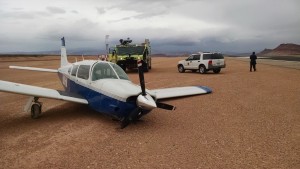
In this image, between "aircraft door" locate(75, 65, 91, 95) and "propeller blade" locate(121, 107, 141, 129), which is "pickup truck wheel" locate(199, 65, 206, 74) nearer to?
"aircraft door" locate(75, 65, 91, 95)

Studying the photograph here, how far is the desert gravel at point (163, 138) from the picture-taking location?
20.9ft

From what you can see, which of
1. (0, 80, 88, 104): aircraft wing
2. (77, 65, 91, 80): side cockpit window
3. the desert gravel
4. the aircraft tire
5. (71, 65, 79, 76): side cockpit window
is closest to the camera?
the desert gravel

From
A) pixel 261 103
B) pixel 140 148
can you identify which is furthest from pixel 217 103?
pixel 140 148

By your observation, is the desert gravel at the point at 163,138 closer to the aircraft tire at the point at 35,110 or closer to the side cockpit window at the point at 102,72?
the aircraft tire at the point at 35,110

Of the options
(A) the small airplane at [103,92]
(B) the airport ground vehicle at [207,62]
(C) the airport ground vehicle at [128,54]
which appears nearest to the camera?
(A) the small airplane at [103,92]

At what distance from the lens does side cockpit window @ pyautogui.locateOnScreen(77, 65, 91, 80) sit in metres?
10.7

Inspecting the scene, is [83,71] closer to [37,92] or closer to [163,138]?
[37,92]

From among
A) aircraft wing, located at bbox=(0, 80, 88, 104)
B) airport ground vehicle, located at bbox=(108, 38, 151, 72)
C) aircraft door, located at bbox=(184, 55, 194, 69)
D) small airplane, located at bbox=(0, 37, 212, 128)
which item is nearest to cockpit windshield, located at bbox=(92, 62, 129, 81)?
small airplane, located at bbox=(0, 37, 212, 128)

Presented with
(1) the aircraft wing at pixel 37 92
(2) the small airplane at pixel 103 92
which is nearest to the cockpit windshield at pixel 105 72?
(2) the small airplane at pixel 103 92

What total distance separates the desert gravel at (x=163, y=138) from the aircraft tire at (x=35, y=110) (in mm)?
269

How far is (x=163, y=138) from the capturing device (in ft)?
25.9

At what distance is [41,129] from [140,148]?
11.9 feet

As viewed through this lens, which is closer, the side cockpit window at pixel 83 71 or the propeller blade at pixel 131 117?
the propeller blade at pixel 131 117

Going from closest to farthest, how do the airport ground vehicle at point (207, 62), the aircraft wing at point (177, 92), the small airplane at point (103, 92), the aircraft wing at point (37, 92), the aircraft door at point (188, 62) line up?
1. the small airplane at point (103, 92)
2. the aircraft wing at point (37, 92)
3. the aircraft wing at point (177, 92)
4. the airport ground vehicle at point (207, 62)
5. the aircraft door at point (188, 62)
